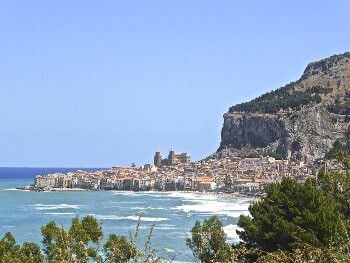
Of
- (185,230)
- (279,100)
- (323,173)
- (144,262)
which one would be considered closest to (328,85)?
(279,100)

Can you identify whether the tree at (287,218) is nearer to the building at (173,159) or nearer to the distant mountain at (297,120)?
the distant mountain at (297,120)

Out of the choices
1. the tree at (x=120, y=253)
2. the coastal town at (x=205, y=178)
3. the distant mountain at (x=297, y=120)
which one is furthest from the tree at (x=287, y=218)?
the distant mountain at (x=297, y=120)

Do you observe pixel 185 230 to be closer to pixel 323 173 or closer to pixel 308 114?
pixel 323 173

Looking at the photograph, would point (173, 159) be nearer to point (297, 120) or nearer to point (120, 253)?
point (297, 120)

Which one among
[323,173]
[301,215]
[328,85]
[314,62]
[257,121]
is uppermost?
[314,62]

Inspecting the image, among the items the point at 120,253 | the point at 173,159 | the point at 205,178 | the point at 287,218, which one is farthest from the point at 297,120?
the point at 120,253

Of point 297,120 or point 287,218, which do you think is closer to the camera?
point 287,218
